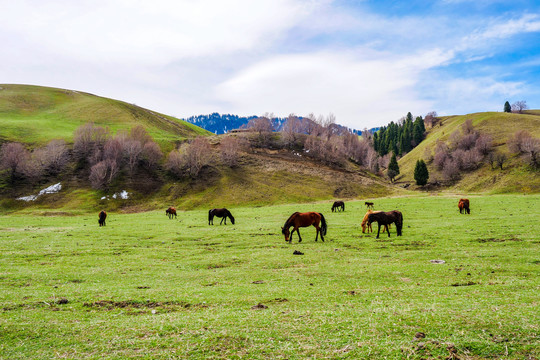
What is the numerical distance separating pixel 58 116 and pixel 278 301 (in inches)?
6149

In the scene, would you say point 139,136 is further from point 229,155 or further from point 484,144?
point 484,144

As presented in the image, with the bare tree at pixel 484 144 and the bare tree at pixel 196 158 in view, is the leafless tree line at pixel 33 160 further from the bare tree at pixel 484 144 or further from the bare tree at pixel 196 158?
the bare tree at pixel 484 144

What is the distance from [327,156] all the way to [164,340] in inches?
4413

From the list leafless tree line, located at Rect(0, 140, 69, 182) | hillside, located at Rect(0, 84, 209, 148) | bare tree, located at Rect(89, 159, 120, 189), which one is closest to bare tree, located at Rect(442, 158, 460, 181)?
hillside, located at Rect(0, 84, 209, 148)

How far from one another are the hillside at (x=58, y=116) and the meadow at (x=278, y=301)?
98.1 metres

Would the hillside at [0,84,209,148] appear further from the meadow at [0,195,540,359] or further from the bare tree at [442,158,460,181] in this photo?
the bare tree at [442,158,460,181]

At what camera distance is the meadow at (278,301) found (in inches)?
257

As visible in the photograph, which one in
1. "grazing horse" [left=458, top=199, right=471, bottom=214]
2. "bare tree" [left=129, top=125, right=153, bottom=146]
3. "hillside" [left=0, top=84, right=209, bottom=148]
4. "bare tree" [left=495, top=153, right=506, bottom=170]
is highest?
"hillside" [left=0, top=84, right=209, bottom=148]

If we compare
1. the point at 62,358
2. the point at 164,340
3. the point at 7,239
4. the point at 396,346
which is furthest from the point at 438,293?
the point at 7,239

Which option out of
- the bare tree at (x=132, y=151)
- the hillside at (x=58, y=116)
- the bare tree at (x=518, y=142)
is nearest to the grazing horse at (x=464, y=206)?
the bare tree at (x=132, y=151)

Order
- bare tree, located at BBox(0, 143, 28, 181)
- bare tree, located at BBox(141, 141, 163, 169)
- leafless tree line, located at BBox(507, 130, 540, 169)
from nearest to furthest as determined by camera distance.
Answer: bare tree, located at BBox(0, 143, 28, 181) < leafless tree line, located at BBox(507, 130, 540, 169) < bare tree, located at BBox(141, 141, 163, 169)

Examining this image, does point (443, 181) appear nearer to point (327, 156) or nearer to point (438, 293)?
point (327, 156)

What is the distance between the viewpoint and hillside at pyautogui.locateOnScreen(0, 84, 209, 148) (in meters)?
99.6

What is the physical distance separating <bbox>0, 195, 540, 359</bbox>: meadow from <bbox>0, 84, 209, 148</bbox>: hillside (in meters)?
98.1
